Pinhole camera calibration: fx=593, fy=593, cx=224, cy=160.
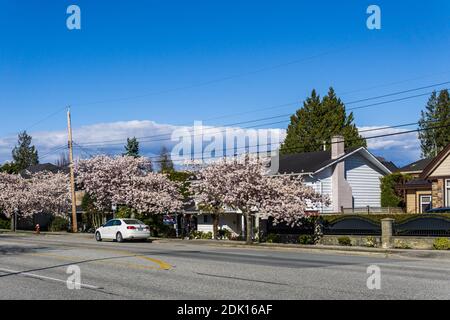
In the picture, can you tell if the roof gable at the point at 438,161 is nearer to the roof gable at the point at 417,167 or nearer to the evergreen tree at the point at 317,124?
the roof gable at the point at 417,167

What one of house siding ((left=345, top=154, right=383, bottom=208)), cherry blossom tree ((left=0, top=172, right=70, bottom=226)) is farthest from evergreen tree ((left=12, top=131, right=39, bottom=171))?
house siding ((left=345, top=154, right=383, bottom=208))

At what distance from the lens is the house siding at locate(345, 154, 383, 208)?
154 feet

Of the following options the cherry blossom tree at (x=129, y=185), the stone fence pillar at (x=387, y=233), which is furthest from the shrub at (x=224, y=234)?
the stone fence pillar at (x=387, y=233)

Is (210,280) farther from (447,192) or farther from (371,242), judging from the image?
(447,192)

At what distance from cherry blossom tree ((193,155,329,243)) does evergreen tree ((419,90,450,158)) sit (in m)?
43.2

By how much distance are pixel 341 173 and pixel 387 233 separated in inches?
577

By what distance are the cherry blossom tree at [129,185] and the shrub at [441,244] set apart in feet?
Result: 66.4

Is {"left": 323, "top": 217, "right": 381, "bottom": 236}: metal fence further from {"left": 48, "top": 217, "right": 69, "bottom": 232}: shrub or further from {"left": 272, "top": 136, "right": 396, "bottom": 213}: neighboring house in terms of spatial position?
{"left": 48, "top": 217, "right": 69, "bottom": 232}: shrub

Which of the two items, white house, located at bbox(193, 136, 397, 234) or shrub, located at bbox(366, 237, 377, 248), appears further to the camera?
white house, located at bbox(193, 136, 397, 234)

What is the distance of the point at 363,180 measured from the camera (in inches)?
1886

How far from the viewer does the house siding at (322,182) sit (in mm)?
43500

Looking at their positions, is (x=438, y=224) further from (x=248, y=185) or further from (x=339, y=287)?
(x=339, y=287)

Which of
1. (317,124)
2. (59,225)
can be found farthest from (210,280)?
(317,124)
